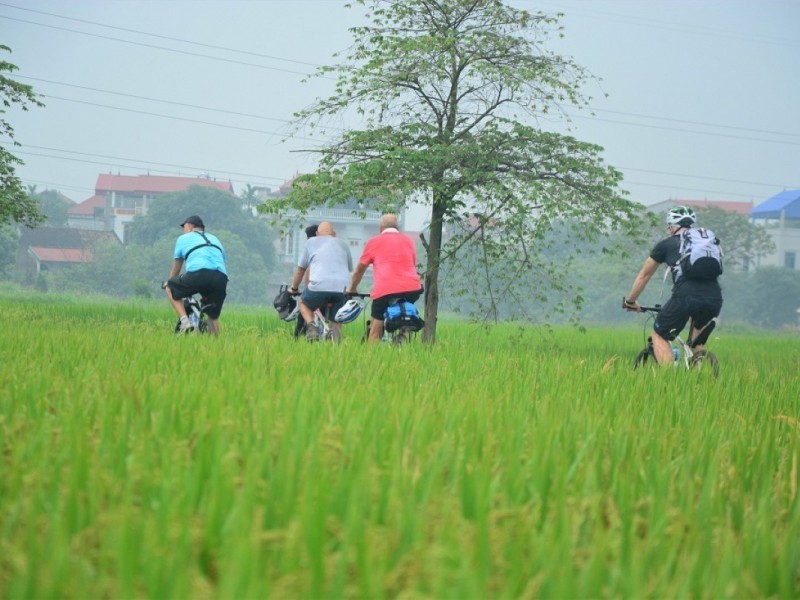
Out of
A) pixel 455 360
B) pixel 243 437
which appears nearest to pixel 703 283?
pixel 455 360

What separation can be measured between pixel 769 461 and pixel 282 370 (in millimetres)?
3232

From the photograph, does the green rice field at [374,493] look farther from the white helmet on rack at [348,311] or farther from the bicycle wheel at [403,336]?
the white helmet on rack at [348,311]

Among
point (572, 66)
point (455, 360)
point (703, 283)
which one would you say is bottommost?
point (455, 360)

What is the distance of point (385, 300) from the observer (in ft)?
35.9

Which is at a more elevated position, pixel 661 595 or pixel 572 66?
pixel 572 66

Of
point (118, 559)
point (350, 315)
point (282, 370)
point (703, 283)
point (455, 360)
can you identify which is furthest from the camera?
point (350, 315)

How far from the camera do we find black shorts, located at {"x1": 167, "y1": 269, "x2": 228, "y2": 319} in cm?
1168

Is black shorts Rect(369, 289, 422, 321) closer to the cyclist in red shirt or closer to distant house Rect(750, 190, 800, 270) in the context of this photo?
the cyclist in red shirt

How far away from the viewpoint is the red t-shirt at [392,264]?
35.3 ft

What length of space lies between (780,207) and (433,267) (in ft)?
298

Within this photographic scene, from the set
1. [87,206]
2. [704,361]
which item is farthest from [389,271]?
[87,206]

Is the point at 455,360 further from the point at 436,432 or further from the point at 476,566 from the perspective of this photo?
the point at 476,566

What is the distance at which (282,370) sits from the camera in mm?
6512

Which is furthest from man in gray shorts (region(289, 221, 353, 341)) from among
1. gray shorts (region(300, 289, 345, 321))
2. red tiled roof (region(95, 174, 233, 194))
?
red tiled roof (region(95, 174, 233, 194))
